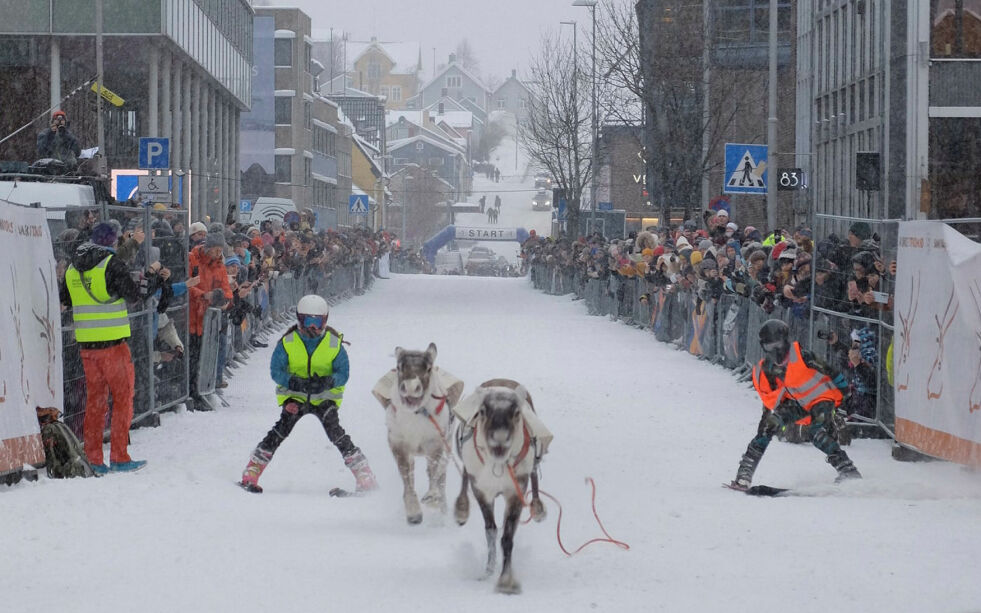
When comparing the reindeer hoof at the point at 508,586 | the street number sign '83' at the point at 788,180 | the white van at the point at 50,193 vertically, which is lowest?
the reindeer hoof at the point at 508,586

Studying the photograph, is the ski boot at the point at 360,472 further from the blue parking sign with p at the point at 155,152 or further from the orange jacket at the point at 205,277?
the blue parking sign with p at the point at 155,152

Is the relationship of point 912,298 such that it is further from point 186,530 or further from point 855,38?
point 855,38

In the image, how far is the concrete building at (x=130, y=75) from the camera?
138 ft

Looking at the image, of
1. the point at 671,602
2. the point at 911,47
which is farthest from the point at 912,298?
the point at 911,47

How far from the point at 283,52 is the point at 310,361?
250ft

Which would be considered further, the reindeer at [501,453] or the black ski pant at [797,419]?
the black ski pant at [797,419]

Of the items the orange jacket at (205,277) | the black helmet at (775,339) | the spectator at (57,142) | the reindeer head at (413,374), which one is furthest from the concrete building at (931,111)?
the reindeer head at (413,374)

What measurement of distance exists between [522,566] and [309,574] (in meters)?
1.16

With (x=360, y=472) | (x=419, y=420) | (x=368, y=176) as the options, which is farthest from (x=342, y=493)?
(x=368, y=176)

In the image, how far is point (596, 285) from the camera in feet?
121

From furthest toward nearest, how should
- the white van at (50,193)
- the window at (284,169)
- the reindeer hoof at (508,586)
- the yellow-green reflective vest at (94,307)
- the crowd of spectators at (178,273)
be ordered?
the window at (284,169) < the white van at (50,193) < the crowd of spectators at (178,273) < the yellow-green reflective vest at (94,307) < the reindeer hoof at (508,586)

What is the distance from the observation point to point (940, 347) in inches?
450

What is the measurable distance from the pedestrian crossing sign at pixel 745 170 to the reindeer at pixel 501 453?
19.0 m

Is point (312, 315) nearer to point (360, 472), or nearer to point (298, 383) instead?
point (298, 383)
